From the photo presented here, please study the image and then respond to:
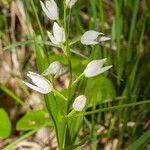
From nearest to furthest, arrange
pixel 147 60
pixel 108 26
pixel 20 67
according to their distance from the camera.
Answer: pixel 147 60 → pixel 20 67 → pixel 108 26

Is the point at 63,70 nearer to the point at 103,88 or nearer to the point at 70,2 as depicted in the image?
the point at 70,2

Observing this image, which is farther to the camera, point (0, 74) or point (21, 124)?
point (0, 74)

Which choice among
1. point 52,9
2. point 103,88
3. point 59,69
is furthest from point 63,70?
point 103,88

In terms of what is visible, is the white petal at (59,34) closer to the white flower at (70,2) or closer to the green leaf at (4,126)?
the white flower at (70,2)

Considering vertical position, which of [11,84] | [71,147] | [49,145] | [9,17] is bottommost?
[49,145]

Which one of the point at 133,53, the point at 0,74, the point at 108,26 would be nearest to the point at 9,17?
the point at 0,74

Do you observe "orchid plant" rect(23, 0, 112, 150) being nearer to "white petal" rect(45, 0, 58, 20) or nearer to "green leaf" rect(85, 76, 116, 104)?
"white petal" rect(45, 0, 58, 20)

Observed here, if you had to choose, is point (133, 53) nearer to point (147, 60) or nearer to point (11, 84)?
point (147, 60)

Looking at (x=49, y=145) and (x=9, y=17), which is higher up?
→ (x=9, y=17)
